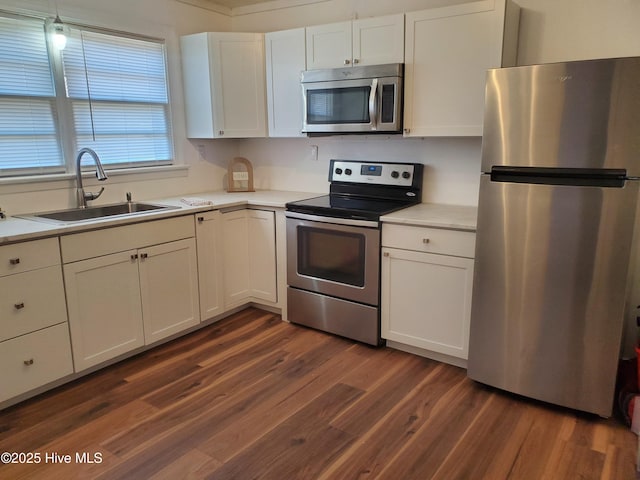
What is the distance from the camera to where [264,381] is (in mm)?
2734

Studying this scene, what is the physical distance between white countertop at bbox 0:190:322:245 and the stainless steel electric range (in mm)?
310

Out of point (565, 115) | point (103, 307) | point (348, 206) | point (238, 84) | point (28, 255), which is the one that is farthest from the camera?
point (238, 84)

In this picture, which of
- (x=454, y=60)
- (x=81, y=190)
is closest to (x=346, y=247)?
(x=454, y=60)

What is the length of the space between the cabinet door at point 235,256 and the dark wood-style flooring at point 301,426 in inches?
26.1

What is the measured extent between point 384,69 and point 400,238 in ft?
3.49

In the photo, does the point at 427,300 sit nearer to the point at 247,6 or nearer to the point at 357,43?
the point at 357,43

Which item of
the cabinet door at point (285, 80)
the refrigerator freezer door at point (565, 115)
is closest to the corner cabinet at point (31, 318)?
the cabinet door at point (285, 80)

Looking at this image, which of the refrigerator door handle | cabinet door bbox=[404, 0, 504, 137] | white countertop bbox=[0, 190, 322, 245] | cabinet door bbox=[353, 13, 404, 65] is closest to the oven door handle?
white countertop bbox=[0, 190, 322, 245]

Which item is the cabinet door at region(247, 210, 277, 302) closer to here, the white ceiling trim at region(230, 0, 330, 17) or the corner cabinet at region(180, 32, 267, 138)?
the corner cabinet at region(180, 32, 267, 138)

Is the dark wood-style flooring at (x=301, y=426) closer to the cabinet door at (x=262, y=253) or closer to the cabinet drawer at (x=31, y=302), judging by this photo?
the cabinet drawer at (x=31, y=302)

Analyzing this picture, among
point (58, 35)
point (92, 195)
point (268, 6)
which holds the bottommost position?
point (92, 195)

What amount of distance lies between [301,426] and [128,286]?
53.3 inches

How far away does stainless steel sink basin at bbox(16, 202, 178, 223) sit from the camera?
289 cm

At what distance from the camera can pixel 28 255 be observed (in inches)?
93.8
